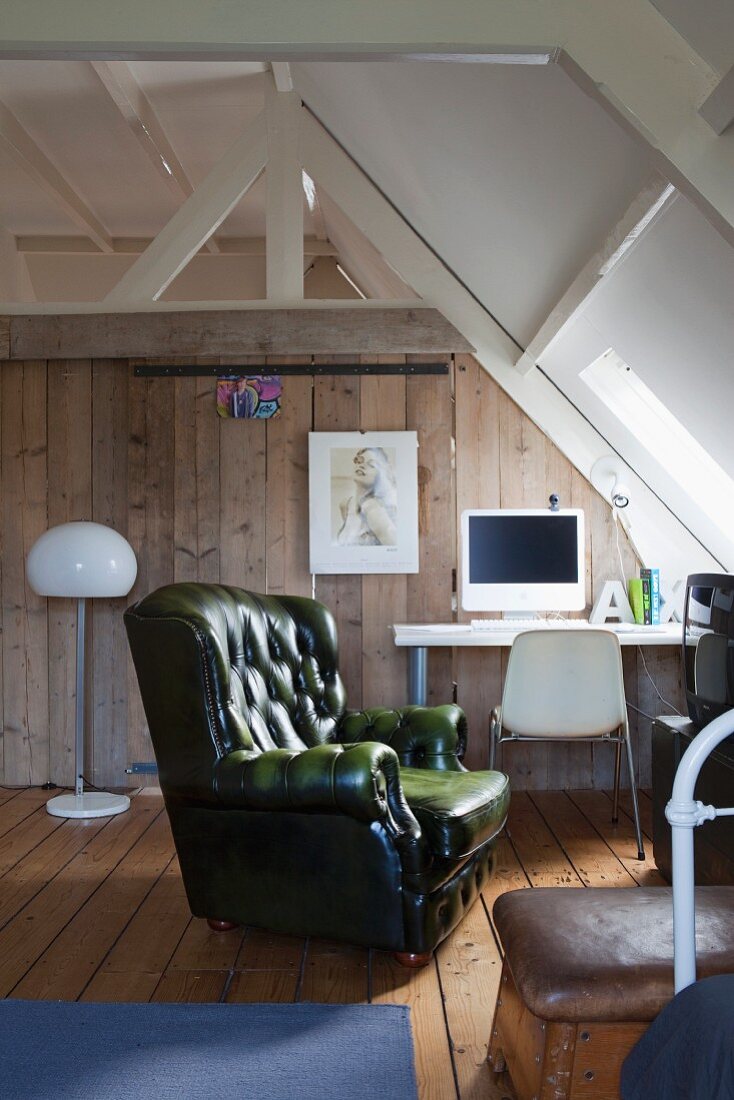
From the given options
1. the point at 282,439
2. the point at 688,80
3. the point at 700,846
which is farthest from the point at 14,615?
the point at 688,80

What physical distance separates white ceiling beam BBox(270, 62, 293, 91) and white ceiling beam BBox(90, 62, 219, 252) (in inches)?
22.0

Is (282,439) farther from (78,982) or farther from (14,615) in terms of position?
(78,982)

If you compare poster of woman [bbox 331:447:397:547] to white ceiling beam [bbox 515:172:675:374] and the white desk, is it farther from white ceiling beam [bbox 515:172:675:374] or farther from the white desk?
white ceiling beam [bbox 515:172:675:374]

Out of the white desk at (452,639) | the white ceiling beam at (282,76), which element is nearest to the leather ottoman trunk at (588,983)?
the white desk at (452,639)

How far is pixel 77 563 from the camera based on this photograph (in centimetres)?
405

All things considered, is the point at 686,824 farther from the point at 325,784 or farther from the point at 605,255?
the point at 605,255

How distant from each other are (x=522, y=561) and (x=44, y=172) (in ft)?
9.75

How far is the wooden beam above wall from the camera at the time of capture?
4.45 m

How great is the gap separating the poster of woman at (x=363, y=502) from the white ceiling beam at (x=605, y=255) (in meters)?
0.86

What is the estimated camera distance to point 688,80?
6.69ft

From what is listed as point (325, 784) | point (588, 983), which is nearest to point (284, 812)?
point (325, 784)

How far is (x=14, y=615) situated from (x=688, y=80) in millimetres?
3655

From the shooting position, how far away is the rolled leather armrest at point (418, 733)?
3.25 meters

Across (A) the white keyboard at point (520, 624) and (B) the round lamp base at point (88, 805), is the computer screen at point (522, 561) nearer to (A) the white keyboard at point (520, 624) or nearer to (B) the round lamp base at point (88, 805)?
(A) the white keyboard at point (520, 624)
